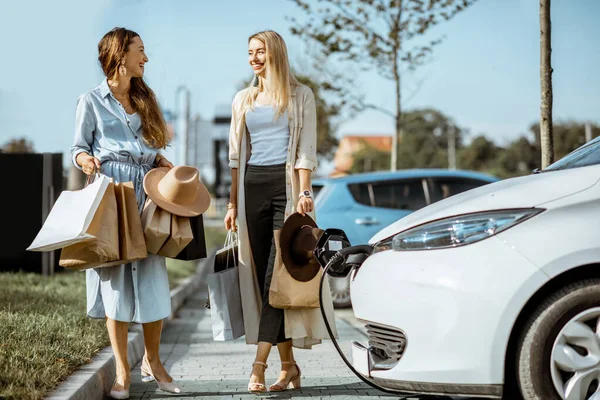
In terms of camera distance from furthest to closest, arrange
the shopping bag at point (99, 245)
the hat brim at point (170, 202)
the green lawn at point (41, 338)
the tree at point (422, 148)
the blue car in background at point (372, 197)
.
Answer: the tree at point (422, 148) → the blue car in background at point (372, 197) → the hat brim at point (170, 202) → the shopping bag at point (99, 245) → the green lawn at point (41, 338)

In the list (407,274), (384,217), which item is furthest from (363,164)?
(407,274)

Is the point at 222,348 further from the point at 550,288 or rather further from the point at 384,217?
the point at 550,288

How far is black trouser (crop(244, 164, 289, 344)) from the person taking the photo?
5004 millimetres

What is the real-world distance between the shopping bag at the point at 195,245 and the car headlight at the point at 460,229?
1505 mm

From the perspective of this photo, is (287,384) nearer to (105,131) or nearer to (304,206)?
(304,206)

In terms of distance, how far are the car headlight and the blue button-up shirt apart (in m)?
1.83

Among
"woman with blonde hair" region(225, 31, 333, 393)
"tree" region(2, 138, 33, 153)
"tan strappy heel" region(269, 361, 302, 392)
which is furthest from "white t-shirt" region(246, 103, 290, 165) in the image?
"tree" region(2, 138, 33, 153)

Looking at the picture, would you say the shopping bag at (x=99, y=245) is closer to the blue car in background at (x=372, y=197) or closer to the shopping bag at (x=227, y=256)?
the shopping bag at (x=227, y=256)

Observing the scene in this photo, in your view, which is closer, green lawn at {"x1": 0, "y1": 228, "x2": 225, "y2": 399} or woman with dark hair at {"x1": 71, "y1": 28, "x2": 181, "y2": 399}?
green lawn at {"x1": 0, "y1": 228, "x2": 225, "y2": 399}

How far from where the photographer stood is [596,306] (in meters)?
3.44

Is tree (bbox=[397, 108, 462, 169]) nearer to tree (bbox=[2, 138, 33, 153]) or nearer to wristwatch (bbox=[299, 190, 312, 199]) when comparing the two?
tree (bbox=[2, 138, 33, 153])

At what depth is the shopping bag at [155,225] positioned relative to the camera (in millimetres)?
4695

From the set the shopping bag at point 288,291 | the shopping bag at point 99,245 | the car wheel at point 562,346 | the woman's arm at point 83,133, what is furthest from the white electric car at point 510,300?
the woman's arm at point 83,133

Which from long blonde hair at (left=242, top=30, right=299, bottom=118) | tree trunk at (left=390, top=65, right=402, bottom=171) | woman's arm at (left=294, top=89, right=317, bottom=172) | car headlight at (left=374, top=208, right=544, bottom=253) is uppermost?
tree trunk at (left=390, top=65, right=402, bottom=171)
